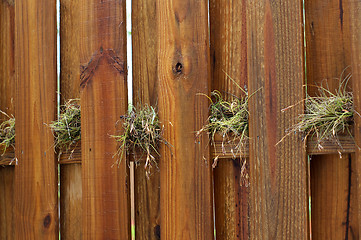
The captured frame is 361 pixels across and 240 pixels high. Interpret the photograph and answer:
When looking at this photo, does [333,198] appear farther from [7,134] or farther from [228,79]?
[7,134]

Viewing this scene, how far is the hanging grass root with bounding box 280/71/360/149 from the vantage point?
135 cm

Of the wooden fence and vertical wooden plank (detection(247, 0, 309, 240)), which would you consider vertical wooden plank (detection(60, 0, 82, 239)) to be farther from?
vertical wooden plank (detection(247, 0, 309, 240))

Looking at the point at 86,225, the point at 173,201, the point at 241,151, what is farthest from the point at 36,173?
the point at 241,151

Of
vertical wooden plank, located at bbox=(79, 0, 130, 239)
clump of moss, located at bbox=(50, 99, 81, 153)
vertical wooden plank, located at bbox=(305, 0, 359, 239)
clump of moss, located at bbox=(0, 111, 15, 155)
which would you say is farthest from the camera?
clump of moss, located at bbox=(0, 111, 15, 155)

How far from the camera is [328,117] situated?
136cm

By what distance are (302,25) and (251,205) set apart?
0.81 metres

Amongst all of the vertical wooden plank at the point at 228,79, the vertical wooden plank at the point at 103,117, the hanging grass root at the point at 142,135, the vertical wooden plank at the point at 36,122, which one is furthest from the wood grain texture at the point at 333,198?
the vertical wooden plank at the point at 36,122

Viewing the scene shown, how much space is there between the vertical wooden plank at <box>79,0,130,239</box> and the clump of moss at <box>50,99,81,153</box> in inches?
3.8

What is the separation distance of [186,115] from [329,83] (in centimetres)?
63

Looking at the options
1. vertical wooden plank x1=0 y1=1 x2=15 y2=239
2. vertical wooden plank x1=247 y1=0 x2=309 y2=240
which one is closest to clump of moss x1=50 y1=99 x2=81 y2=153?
vertical wooden plank x1=0 y1=1 x2=15 y2=239

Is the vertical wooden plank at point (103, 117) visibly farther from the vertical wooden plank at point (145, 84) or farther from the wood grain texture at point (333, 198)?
the wood grain texture at point (333, 198)

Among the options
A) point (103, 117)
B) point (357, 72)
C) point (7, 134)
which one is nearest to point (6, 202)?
point (7, 134)

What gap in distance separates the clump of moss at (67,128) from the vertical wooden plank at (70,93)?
4.2 inches

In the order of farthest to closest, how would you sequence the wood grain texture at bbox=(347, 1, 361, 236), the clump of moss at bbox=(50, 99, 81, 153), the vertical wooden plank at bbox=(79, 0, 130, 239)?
1. the clump of moss at bbox=(50, 99, 81, 153)
2. the vertical wooden plank at bbox=(79, 0, 130, 239)
3. the wood grain texture at bbox=(347, 1, 361, 236)
